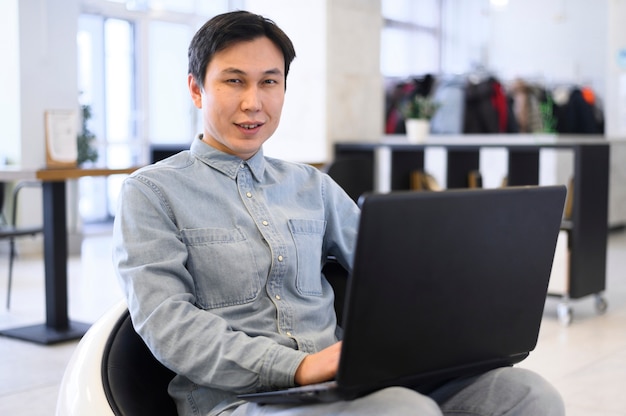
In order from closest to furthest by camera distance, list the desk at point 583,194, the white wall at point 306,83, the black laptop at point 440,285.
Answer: the black laptop at point 440,285 → the desk at point 583,194 → the white wall at point 306,83

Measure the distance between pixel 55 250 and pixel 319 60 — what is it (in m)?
2.43

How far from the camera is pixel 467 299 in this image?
121 cm

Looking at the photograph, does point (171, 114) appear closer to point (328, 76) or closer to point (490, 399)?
point (328, 76)

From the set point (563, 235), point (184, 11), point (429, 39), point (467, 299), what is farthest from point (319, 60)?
point (429, 39)

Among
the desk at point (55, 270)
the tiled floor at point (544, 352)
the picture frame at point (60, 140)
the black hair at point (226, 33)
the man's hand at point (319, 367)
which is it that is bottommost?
the tiled floor at point (544, 352)


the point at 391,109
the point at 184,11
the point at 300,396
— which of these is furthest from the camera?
the point at 391,109

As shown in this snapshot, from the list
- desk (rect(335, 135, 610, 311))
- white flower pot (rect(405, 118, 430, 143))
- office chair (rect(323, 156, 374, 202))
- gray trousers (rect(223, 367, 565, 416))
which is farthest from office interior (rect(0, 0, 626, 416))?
gray trousers (rect(223, 367, 565, 416))

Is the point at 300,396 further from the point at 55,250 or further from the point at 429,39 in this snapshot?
the point at 429,39

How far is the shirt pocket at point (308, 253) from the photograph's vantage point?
1590 mm

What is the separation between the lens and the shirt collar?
1607 mm

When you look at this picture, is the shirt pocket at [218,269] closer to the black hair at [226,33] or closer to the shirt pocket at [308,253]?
the shirt pocket at [308,253]

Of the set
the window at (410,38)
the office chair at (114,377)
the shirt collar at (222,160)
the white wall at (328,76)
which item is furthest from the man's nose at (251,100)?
the window at (410,38)

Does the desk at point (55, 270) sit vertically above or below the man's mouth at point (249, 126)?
below

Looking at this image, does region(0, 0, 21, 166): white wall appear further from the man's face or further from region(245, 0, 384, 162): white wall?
the man's face
